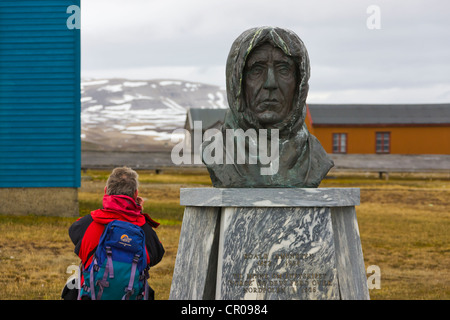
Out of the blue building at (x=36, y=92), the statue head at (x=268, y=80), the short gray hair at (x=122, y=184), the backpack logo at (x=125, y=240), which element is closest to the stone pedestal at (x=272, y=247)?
the statue head at (x=268, y=80)

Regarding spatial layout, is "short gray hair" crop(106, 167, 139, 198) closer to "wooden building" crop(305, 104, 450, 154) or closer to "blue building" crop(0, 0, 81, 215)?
"blue building" crop(0, 0, 81, 215)

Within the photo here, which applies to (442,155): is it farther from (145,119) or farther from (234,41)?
(145,119)

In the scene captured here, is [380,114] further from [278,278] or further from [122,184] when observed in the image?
[122,184]

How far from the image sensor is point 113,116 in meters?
155

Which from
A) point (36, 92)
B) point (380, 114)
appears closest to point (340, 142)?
point (380, 114)

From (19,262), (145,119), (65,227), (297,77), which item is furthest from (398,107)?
(145,119)

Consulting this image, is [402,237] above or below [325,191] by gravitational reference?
below

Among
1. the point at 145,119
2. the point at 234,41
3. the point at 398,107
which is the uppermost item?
the point at 234,41

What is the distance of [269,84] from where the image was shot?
18.1 feet

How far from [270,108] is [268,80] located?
239 mm

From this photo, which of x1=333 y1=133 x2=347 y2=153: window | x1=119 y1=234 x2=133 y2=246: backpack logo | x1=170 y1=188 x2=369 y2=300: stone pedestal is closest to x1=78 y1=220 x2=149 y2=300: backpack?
x1=119 y1=234 x2=133 y2=246: backpack logo

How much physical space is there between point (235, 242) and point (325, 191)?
835 mm

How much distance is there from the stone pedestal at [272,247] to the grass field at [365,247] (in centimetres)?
249

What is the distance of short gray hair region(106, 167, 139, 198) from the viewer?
15.2 feet
